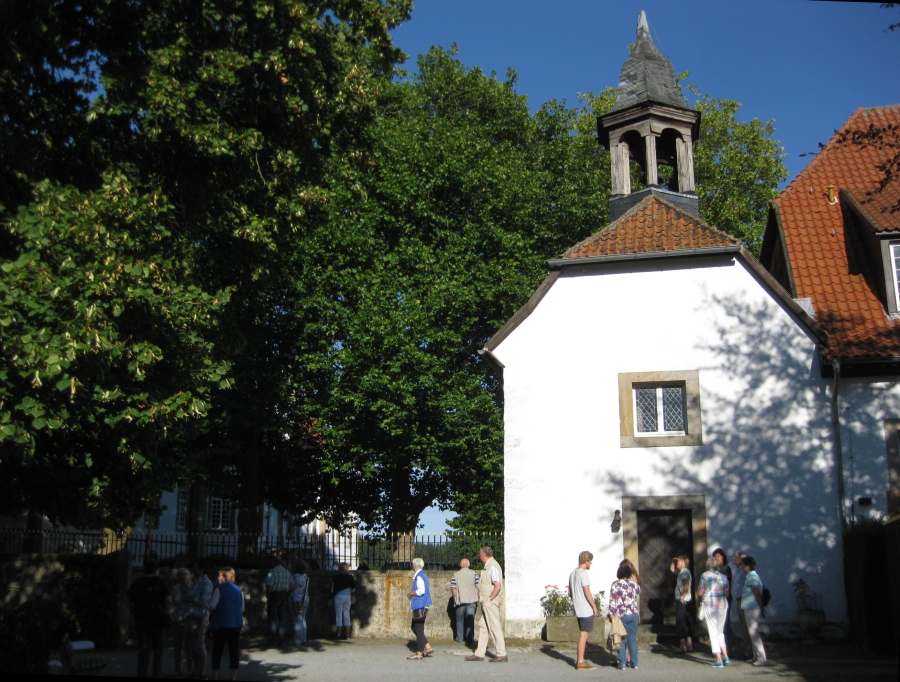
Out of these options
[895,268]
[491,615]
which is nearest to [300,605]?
[491,615]

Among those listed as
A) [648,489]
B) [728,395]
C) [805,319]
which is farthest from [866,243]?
[648,489]

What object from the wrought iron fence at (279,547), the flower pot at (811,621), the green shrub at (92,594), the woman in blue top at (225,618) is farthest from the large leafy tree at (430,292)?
the woman in blue top at (225,618)

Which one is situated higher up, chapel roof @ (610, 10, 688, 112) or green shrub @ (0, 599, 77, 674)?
chapel roof @ (610, 10, 688, 112)

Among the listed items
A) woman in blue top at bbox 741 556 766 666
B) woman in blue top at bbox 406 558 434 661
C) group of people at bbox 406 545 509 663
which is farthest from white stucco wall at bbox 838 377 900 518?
woman in blue top at bbox 406 558 434 661

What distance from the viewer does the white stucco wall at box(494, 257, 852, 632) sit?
49.0 ft

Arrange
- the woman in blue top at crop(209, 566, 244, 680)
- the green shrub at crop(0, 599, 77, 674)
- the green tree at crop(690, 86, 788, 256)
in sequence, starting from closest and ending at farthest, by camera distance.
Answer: the green shrub at crop(0, 599, 77, 674) < the woman in blue top at crop(209, 566, 244, 680) < the green tree at crop(690, 86, 788, 256)

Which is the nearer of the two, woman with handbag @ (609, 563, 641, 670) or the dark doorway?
woman with handbag @ (609, 563, 641, 670)

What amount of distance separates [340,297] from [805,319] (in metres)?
12.4

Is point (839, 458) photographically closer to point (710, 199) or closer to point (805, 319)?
point (805, 319)

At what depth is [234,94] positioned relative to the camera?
1054 cm

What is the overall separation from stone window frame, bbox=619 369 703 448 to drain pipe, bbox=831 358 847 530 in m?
2.13

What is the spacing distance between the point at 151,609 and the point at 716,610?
726cm

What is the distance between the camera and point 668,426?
15.9 m

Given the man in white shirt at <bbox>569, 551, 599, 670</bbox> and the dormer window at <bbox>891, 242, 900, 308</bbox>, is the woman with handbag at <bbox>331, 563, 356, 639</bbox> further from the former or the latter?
the dormer window at <bbox>891, 242, 900, 308</bbox>
